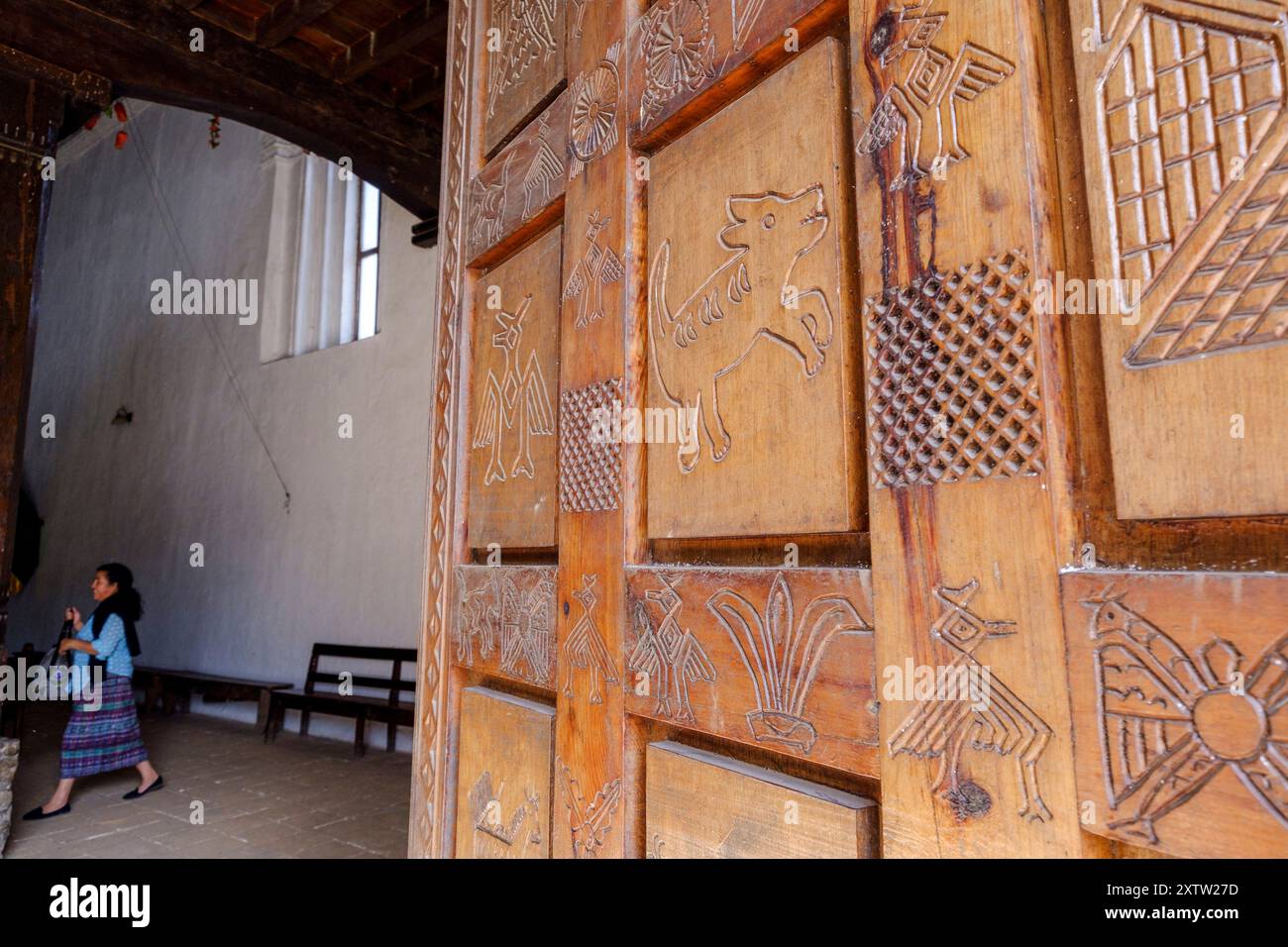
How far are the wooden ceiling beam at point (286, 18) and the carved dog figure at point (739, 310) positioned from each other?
390 cm

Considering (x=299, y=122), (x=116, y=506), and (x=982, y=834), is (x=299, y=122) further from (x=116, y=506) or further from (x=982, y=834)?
(x=116, y=506)

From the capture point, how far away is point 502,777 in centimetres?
153

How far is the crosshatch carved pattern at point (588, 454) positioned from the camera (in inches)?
49.8

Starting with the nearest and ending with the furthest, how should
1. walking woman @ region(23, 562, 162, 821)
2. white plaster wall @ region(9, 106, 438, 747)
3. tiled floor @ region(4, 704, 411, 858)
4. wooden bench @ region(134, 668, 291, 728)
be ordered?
tiled floor @ region(4, 704, 411, 858)
walking woman @ region(23, 562, 162, 821)
white plaster wall @ region(9, 106, 438, 747)
wooden bench @ region(134, 668, 291, 728)

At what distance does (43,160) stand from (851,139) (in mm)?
4113

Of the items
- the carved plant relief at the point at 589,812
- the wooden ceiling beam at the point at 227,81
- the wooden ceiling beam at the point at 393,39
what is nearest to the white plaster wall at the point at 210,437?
the wooden ceiling beam at the point at 227,81

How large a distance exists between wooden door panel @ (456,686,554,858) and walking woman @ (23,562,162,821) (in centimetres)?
415

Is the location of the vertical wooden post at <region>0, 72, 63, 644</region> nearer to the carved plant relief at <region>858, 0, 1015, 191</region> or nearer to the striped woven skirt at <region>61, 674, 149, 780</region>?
the striped woven skirt at <region>61, 674, 149, 780</region>

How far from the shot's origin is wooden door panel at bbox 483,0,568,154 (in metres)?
1.63

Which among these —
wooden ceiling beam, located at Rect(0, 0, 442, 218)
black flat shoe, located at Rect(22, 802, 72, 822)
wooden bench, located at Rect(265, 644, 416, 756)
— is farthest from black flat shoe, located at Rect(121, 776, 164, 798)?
wooden ceiling beam, located at Rect(0, 0, 442, 218)

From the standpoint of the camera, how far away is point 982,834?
707 mm

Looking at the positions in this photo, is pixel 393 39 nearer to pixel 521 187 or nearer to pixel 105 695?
pixel 521 187

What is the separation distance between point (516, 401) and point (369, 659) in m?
5.40

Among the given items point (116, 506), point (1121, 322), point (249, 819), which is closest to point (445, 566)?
point (1121, 322)
